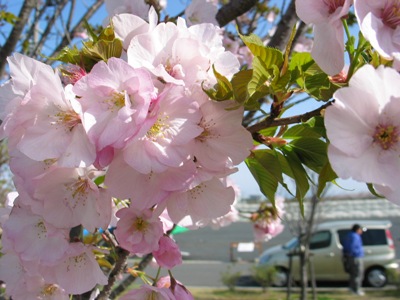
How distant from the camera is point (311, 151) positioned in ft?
2.77

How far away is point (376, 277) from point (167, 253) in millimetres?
10571

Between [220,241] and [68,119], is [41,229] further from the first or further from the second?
[220,241]

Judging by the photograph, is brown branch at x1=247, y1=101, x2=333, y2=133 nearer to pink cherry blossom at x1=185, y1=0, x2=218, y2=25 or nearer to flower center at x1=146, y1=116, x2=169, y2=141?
flower center at x1=146, y1=116, x2=169, y2=141

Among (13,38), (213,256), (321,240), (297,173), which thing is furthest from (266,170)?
(213,256)

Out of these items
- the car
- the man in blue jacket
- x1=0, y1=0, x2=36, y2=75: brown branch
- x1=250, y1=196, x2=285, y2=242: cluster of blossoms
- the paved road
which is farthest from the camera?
A: the paved road

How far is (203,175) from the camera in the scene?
809 mm

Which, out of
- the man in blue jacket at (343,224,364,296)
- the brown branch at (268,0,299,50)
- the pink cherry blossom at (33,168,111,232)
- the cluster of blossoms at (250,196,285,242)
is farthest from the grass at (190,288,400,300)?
the pink cherry blossom at (33,168,111,232)

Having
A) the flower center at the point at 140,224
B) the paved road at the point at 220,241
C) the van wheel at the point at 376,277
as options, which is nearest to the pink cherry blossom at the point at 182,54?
the flower center at the point at 140,224

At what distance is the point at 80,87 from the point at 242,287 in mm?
10867

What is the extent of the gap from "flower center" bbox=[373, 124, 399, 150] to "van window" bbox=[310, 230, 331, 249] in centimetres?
1097

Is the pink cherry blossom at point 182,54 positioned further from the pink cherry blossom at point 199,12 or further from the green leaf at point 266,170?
the pink cherry blossom at point 199,12

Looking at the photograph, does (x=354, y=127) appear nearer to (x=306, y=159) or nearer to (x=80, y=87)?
(x=306, y=159)

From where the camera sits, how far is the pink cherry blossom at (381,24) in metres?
0.65

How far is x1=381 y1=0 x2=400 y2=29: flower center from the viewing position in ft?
2.24
